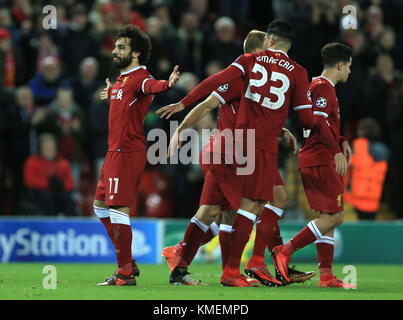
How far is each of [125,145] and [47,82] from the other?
22.1 feet

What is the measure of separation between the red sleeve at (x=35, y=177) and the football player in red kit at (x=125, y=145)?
535 cm

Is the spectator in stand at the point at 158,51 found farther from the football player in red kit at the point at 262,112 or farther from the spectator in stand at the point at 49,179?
the football player in red kit at the point at 262,112

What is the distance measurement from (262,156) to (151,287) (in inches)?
59.9

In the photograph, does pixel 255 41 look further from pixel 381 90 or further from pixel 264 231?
pixel 381 90

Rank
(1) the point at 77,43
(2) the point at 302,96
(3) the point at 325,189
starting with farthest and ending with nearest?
(1) the point at 77,43
(3) the point at 325,189
(2) the point at 302,96

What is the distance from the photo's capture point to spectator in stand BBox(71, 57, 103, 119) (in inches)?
552

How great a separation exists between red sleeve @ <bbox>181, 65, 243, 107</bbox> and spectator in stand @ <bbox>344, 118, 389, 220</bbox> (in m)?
6.15

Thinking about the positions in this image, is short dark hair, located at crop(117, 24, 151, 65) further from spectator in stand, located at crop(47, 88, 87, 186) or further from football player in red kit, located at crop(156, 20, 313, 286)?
spectator in stand, located at crop(47, 88, 87, 186)

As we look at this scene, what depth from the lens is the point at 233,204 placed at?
771 centimetres

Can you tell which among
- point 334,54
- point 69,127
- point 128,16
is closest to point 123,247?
point 334,54

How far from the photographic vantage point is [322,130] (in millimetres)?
8000

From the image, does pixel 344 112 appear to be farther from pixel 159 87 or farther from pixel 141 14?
pixel 159 87

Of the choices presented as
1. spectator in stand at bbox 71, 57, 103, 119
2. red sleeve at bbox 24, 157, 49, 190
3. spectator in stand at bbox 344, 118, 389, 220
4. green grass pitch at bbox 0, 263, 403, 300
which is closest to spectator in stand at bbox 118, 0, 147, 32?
spectator in stand at bbox 71, 57, 103, 119

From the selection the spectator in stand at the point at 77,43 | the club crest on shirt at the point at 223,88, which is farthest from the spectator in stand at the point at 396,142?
the club crest on shirt at the point at 223,88
